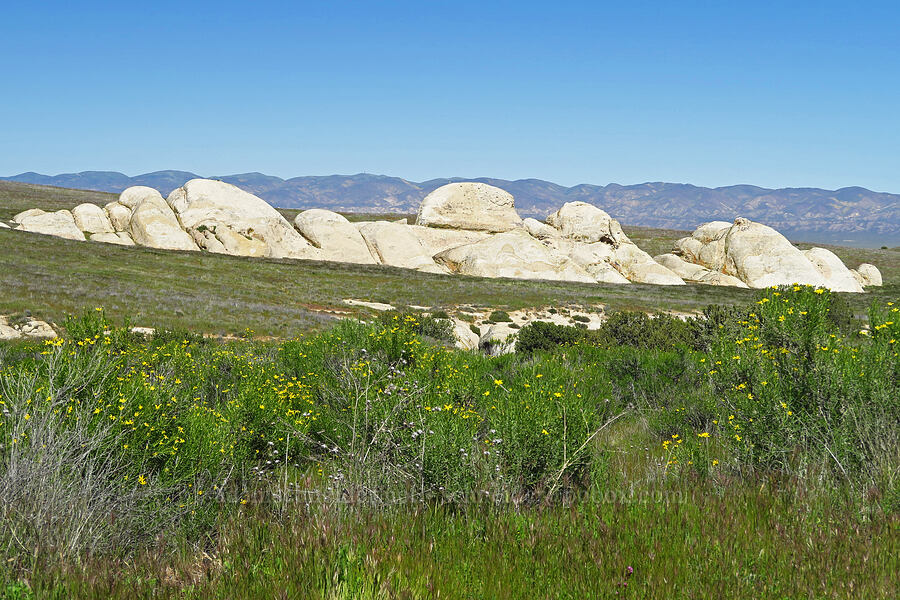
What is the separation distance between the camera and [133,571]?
138 inches

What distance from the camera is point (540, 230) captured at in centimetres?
7038

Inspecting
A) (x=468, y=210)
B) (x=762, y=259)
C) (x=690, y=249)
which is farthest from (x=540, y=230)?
(x=762, y=259)

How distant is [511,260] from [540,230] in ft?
35.7

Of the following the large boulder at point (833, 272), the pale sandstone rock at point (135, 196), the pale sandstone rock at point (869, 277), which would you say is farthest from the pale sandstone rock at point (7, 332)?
the pale sandstone rock at point (869, 277)

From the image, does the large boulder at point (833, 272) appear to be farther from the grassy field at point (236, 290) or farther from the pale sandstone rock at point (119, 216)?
the pale sandstone rock at point (119, 216)

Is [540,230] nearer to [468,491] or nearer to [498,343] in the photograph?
[498,343]

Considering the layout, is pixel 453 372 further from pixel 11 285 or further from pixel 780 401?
pixel 11 285

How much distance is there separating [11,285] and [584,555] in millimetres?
35680

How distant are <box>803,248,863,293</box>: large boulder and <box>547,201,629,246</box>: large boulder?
21.5 metres

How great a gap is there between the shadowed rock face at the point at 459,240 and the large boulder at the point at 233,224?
113mm

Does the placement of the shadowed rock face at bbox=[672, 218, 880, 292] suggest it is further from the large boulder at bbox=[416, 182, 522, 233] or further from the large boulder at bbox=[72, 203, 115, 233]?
the large boulder at bbox=[72, 203, 115, 233]

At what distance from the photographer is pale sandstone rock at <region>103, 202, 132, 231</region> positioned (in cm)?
6219

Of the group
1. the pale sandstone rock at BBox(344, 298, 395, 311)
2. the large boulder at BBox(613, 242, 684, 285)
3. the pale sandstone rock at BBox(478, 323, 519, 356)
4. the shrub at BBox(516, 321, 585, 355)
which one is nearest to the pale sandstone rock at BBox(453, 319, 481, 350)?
the pale sandstone rock at BBox(478, 323, 519, 356)

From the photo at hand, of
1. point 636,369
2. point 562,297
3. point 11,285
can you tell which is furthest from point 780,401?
point 562,297
